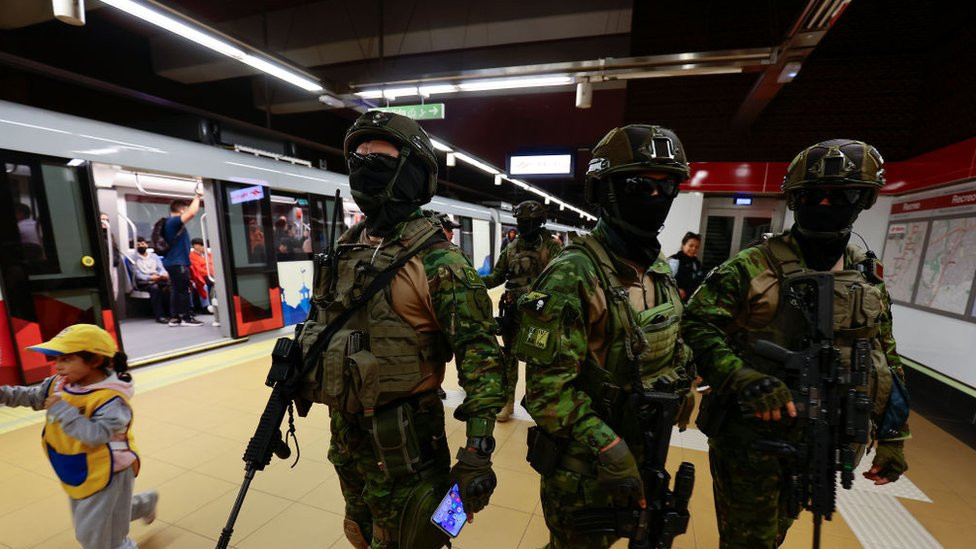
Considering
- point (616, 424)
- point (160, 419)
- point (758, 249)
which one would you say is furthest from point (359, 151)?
point (160, 419)

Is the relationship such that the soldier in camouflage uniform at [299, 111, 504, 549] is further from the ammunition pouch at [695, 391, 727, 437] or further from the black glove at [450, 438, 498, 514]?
the ammunition pouch at [695, 391, 727, 437]

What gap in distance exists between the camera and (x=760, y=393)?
1450mm

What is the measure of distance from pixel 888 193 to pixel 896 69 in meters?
1.71

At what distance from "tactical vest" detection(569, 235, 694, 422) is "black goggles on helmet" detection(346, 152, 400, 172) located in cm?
78

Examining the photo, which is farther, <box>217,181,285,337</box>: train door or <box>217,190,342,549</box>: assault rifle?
<box>217,181,285,337</box>: train door

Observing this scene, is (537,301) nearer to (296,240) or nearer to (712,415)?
(712,415)

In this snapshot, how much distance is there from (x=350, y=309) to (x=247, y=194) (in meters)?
5.62

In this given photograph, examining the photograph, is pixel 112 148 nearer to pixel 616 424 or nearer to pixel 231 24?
pixel 231 24

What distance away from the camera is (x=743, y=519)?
1.64 m

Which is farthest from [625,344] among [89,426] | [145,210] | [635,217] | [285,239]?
[145,210]

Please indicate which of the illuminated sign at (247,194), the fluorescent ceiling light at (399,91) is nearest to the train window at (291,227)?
the illuminated sign at (247,194)

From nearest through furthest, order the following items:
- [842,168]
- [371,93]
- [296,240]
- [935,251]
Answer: [842,168] < [935,251] < [371,93] < [296,240]

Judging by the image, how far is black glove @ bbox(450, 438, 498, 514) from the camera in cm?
125

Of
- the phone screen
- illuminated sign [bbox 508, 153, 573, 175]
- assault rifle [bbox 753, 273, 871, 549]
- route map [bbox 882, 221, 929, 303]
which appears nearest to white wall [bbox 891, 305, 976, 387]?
route map [bbox 882, 221, 929, 303]
